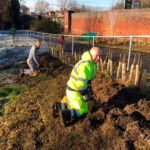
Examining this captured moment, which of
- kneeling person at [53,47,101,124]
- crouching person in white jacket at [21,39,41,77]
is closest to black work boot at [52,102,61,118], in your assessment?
kneeling person at [53,47,101,124]

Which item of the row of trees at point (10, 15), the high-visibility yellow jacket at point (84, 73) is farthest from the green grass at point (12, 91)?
the row of trees at point (10, 15)

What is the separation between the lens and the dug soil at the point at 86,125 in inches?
95.8

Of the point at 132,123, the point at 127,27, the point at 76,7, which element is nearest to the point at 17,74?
the point at 132,123

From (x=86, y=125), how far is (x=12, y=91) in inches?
109

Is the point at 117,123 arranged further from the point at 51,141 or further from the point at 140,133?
the point at 51,141

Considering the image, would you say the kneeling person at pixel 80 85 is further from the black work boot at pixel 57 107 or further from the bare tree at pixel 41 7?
the bare tree at pixel 41 7

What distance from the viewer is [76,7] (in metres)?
40.7

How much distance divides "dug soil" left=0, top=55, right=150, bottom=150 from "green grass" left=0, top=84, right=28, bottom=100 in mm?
343

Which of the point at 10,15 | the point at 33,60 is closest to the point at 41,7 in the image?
the point at 10,15

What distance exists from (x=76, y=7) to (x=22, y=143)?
4213cm

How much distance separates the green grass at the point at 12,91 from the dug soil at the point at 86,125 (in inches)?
13.5

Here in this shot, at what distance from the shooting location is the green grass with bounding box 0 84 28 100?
4.36 metres

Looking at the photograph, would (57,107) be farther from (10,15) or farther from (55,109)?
(10,15)

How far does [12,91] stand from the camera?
15.4ft
